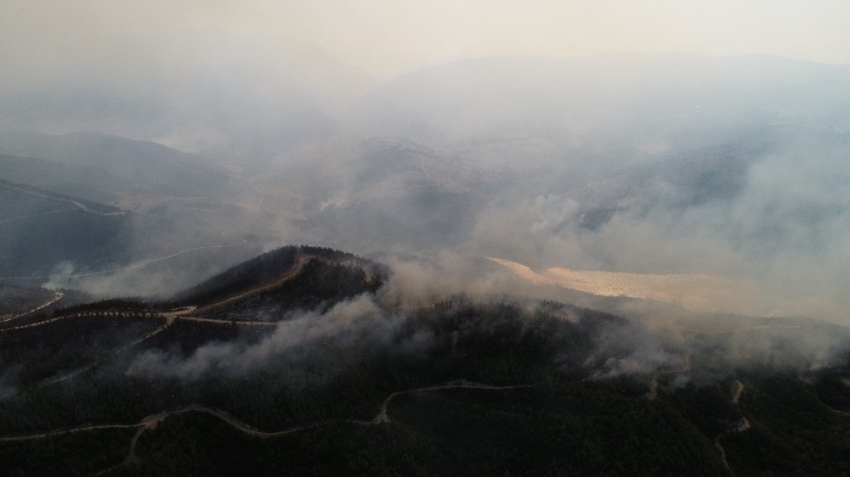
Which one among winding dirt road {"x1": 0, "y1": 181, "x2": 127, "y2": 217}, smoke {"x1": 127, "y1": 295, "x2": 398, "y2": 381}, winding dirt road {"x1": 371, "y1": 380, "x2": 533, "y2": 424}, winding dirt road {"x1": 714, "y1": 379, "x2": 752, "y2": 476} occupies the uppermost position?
winding dirt road {"x1": 0, "y1": 181, "x2": 127, "y2": 217}

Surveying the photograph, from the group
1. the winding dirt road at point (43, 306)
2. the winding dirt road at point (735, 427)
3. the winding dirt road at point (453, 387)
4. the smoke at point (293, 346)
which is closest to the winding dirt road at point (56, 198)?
the winding dirt road at point (43, 306)

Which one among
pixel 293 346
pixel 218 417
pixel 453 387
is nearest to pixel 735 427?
pixel 453 387

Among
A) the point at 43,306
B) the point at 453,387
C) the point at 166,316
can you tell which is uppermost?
the point at 166,316

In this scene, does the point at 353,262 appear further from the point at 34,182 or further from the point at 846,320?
the point at 34,182

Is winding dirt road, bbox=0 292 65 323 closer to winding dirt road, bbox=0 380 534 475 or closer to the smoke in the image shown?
the smoke

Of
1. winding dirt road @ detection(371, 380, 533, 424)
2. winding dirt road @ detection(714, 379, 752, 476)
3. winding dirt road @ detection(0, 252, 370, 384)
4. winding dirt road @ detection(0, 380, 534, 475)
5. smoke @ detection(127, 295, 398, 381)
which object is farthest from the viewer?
winding dirt road @ detection(371, 380, 533, 424)

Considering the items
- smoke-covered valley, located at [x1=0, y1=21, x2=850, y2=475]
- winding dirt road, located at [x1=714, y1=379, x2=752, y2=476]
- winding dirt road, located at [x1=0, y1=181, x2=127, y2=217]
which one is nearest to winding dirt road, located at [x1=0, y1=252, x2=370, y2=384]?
smoke-covered valley, located at [x1=0, y1=21, x2=850, y2=475]

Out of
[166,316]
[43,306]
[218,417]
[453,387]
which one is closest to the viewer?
[218,417]

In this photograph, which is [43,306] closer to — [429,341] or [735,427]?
[429,341]

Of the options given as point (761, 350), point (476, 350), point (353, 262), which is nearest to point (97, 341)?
point (353, 262)

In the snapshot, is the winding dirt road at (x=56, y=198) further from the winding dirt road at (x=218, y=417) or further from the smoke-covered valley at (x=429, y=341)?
the winding dirt road at (x=218, y=417)

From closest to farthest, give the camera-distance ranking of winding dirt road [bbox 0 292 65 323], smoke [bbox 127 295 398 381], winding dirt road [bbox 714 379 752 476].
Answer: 1. smoke [bbox 127 295 398 381]
2. winding dirt road [bbox 714 379 752 476]
3. winding dirt road [bbox 0 292 65 323]
